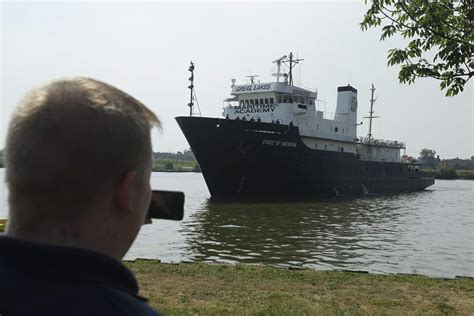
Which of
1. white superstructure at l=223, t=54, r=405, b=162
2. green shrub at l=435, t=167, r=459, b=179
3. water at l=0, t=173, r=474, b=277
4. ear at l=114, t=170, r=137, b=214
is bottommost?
water at l=0, t=173, r=474, b=277

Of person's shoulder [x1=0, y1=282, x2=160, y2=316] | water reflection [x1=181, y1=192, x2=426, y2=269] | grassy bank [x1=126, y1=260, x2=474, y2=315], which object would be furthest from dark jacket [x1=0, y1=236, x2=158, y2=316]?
water reflection [x1=181, y1=192, x2=426, y2=269]

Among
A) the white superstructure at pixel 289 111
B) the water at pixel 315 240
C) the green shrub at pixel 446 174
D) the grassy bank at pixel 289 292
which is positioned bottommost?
the water at pixel 315 240

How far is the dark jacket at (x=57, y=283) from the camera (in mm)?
896

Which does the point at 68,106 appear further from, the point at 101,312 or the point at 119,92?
the point at 101,312

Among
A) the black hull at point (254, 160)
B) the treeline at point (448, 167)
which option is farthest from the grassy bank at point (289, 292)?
the treeline at point (448, 167)

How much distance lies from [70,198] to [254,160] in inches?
1033

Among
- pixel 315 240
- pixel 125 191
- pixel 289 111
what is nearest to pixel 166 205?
pixel 125 191

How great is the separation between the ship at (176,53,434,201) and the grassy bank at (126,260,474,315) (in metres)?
18.3

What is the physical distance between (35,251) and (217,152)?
25.9m

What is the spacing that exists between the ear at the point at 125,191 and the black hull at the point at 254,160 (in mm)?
25403

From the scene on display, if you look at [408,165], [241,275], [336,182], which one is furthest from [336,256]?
[408,165]

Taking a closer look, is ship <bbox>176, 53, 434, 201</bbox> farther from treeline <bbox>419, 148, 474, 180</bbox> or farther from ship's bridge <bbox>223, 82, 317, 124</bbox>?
treeline <bbox>419, 148, 474, 180</bbox>

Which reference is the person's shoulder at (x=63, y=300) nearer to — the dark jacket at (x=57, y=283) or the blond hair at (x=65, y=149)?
the dark jacket at (x=57, y=283)

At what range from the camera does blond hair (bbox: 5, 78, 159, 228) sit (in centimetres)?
96
